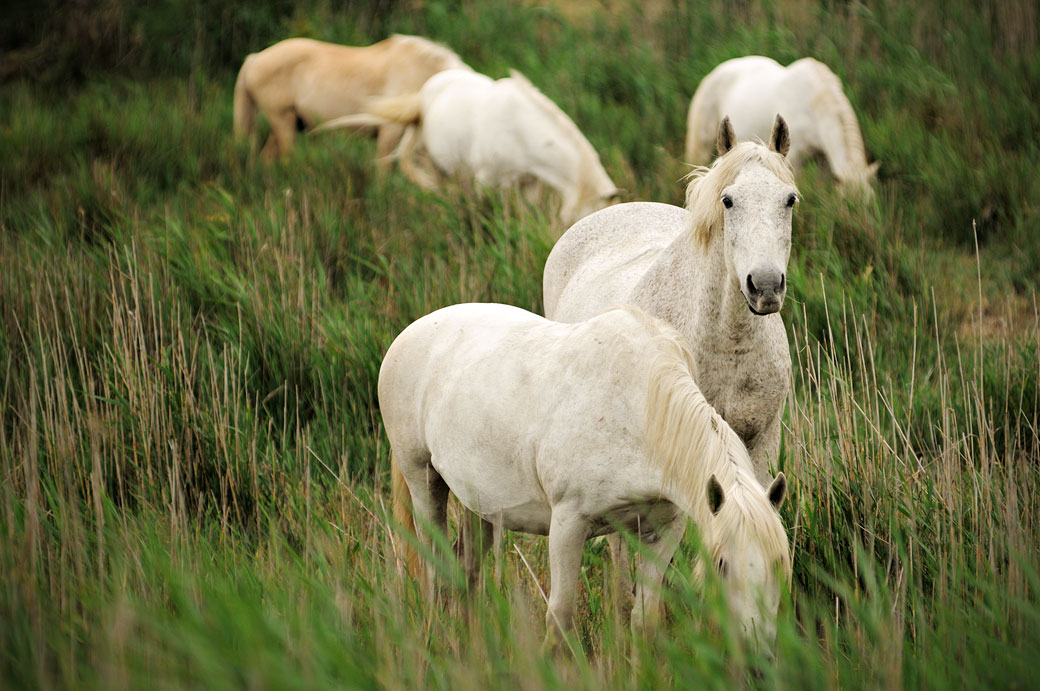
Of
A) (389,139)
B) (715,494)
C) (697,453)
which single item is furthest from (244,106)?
(715,494)

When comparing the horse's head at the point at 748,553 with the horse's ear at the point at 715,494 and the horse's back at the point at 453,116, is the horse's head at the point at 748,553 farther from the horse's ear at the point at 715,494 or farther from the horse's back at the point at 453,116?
the horse's back at the point at 453,116

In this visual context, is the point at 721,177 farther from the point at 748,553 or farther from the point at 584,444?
the point at 748,553

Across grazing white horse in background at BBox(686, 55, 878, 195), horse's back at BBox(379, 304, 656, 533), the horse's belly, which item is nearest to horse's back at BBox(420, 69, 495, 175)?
grazing white horse in background at BBox(686, 55, 878, 195)

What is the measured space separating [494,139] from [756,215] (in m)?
4.63

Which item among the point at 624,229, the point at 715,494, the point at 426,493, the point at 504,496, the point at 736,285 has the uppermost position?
the point at 736,285

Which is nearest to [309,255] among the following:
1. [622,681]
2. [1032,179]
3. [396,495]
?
[396,495]

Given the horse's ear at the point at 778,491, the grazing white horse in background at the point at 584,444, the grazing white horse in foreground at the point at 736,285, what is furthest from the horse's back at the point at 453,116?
the horse's ear at the point at 778,491

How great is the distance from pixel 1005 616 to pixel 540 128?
17.8ft

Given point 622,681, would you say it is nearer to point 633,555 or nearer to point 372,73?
point 633,555

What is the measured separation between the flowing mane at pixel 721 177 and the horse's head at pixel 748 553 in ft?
3.85

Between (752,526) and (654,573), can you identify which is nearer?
(752,526)

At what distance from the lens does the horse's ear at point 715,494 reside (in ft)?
7.14

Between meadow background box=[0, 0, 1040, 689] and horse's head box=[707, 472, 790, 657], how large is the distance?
101 millimetres

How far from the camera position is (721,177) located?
301 cm
